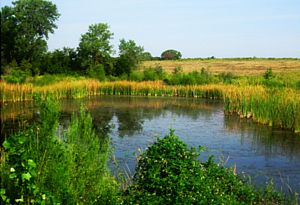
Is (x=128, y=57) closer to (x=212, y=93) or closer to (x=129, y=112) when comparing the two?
(x=212, y=93)

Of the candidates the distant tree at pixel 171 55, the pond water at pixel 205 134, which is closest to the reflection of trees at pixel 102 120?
the pond water at pixel 205 134

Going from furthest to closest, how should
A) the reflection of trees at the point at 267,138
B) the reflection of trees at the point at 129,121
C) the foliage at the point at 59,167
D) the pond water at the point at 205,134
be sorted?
the reflection of trees at the point at 129,121 → the reflection of trees at the point at 267,138 → the pond water at the point at 205,134 → the foliage at the point at 59,167

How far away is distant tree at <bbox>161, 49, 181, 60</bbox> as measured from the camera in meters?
89.5

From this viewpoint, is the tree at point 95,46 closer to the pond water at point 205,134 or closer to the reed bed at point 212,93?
the reed bed at point 212,93

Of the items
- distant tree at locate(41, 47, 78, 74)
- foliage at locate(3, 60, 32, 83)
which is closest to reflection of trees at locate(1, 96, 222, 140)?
foliage at locate(3, 60, 32, 83)

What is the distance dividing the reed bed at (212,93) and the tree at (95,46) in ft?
30.4

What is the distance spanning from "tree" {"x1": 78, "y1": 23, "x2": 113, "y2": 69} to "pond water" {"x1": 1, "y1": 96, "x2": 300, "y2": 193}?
17.0 m

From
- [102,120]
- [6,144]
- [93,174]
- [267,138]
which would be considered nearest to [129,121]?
[102,120]

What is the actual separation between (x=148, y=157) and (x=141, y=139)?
783 cm

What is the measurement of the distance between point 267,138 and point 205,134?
221cm

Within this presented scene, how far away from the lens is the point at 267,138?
13789 millimetres

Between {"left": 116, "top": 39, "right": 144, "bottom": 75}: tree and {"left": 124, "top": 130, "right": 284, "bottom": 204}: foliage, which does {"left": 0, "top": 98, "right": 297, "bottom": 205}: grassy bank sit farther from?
{"left": 116, "top": 39, "right": 144, "bottom": 75}: tree

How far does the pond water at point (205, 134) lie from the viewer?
9.69m

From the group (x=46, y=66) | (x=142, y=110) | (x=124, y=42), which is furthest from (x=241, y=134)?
(x=124, y=42)
